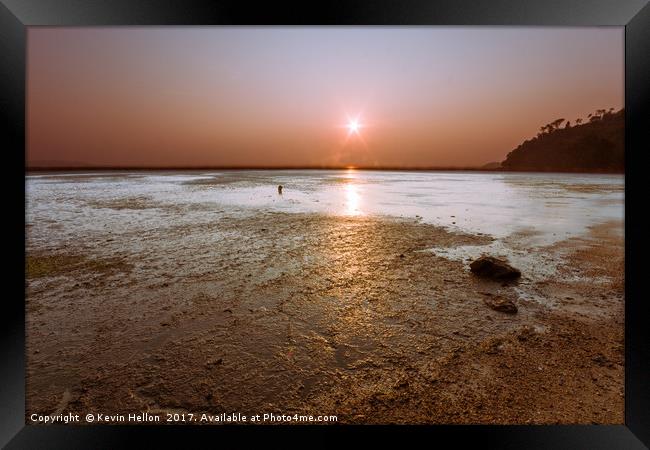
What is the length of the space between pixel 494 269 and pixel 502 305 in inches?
48.1

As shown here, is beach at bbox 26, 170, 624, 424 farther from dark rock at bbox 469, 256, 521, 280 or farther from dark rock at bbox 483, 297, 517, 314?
dark rock at bbox 469, 256, 521, 280

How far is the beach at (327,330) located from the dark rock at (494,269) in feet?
0.66

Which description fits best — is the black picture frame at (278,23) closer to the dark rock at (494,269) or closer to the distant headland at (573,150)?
the dark rock at (494,269)

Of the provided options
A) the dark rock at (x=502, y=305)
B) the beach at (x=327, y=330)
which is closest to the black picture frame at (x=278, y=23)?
the beach at (x=327, y=330)

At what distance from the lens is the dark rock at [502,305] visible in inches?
165

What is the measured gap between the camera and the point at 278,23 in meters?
2.62

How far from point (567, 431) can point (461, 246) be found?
5.38 metres

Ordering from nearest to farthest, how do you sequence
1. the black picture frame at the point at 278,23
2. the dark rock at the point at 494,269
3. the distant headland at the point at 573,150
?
1. the black picture frame at the point at 278,23
2. the dark rock at the point at 494,269
3. the distant headland at the point at 573,150

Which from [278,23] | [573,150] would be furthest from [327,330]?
[573,150]

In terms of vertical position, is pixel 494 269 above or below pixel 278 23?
below

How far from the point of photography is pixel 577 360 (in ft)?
10.4

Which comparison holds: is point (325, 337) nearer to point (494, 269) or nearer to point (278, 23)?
point (278, 23)

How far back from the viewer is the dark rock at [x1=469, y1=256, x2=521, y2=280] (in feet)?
17.3

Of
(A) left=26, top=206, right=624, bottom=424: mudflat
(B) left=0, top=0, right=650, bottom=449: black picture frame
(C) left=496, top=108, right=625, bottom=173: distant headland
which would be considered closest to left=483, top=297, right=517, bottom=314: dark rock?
(A) left=26, top=206, right=624, bottom=424: mudflat
